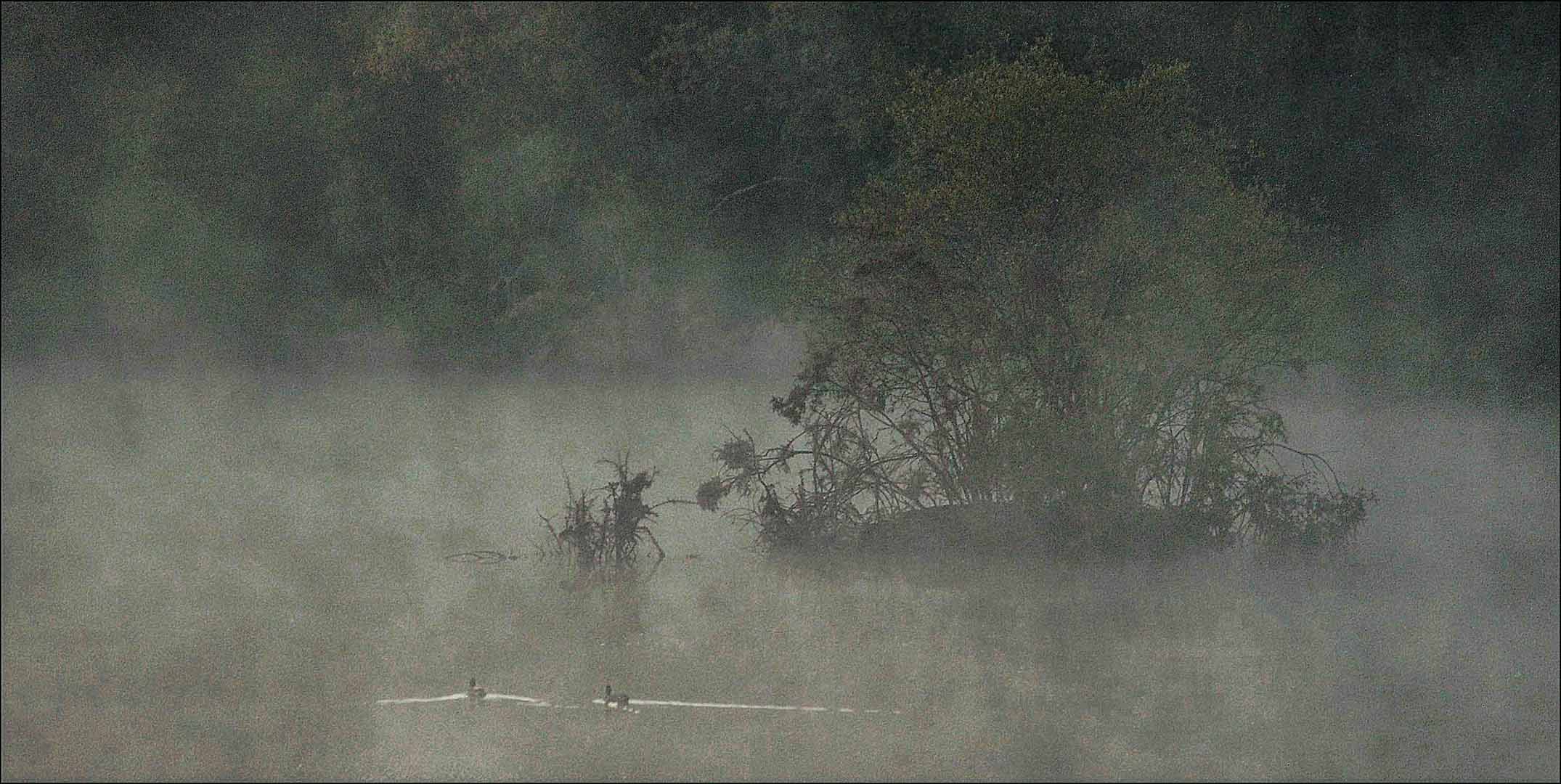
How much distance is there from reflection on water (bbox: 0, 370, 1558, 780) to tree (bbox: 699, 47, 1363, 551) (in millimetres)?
487

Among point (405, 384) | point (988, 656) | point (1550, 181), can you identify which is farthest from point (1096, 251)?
point (405, 384)

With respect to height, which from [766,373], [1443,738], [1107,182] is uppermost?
[766,373]

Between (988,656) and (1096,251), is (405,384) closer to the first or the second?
(1096,251)

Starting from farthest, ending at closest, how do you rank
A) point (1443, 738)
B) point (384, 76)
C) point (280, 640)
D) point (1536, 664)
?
1. point (384, 76)
2. point (280, 640)
3. point (1536, 664)
4. point (1443, 738)

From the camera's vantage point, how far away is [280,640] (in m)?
9.22

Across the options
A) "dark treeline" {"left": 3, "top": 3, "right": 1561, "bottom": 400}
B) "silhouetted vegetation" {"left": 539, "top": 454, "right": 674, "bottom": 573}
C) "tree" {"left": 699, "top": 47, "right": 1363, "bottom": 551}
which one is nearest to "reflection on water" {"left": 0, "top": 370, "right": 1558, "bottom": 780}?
"silhouetted vegetation" {"left": 539, "top": 454, "right": 674, "bottom": 573}

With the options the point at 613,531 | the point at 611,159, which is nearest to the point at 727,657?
the point at 613,531

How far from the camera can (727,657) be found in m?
8.59

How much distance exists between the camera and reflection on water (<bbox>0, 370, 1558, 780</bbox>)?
7.13 metres

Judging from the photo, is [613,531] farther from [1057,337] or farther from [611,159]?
[611,159]

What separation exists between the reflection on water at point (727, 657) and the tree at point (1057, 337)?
49 centimetres

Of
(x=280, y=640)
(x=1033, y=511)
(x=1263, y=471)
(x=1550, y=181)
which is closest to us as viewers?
(x=280, y=640)

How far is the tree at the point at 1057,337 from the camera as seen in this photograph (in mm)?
10523

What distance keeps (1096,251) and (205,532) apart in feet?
19.4
